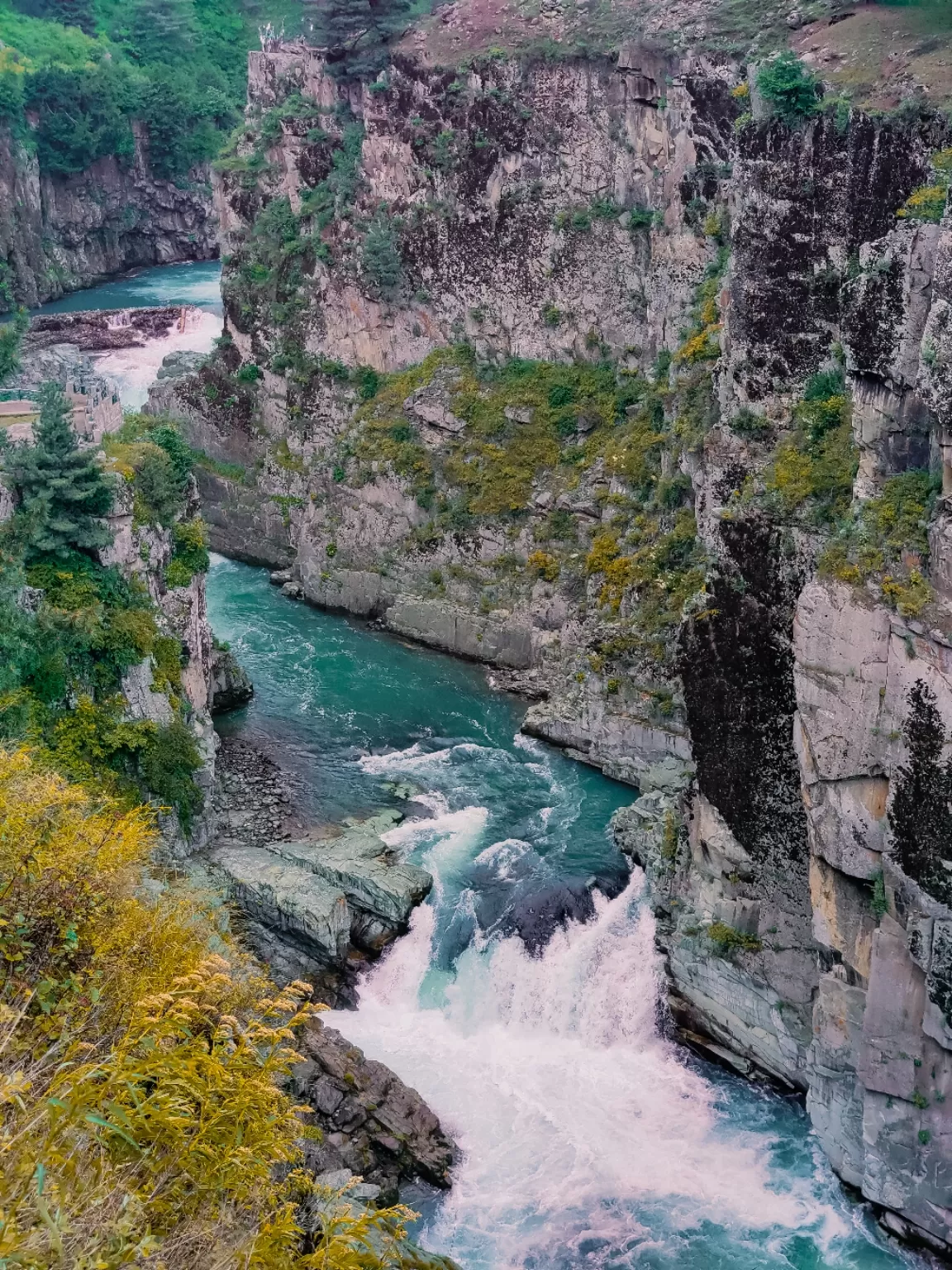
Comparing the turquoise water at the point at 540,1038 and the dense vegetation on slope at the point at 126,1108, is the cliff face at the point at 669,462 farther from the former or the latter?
the dense vegetation on slope at the point at 126,1108

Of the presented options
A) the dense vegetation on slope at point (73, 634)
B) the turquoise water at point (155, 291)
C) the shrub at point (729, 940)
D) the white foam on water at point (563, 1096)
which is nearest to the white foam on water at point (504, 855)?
the white foam on water at point (563, 1096)

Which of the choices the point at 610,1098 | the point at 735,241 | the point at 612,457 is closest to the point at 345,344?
the point at 612,457

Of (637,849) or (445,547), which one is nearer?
(637,849)

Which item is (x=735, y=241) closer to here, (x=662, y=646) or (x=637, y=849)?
(x=662, y=646)

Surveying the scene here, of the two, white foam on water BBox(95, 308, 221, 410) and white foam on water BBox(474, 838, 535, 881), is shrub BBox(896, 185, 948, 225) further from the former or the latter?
white foam on water BBox(95, 308, 221, 410)

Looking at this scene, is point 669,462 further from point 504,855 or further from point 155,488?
point 155,488

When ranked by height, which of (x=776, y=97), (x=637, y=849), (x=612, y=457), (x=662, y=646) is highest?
(x=776, y=97)
